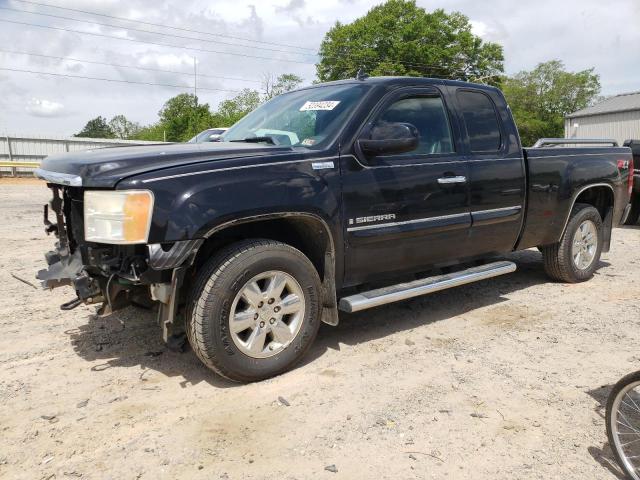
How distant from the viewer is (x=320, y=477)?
99.3 inches

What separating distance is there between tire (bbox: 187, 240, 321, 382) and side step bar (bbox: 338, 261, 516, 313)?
29cm

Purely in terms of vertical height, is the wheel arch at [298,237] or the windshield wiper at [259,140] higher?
the windshield wiper at [259,140]

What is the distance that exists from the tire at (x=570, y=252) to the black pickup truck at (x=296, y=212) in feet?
2.30

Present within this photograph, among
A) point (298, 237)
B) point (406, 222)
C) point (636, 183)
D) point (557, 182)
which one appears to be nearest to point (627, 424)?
point (406, 222)

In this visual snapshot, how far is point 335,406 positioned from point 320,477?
66 cm

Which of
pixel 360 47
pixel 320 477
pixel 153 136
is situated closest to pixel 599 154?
pixel 320 477

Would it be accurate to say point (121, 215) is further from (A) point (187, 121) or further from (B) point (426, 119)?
(A) point (187, 121)

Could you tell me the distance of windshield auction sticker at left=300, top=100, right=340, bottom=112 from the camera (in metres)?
4.05

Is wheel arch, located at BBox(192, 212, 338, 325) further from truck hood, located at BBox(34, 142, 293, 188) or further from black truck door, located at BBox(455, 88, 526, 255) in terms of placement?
black truck door, located at BBox(455, 88, 526, 255)

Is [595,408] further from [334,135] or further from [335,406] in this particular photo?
[334,135]

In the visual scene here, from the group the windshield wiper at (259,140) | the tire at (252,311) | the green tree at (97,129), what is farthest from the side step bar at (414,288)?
the green tree at (97,129)

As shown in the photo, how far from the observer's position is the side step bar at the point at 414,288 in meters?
3.76

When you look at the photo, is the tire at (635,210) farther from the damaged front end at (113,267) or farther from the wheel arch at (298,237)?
the damaged front end at (113,267)

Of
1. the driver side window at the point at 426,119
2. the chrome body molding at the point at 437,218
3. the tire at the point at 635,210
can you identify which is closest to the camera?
the chrome body molding at the point at 437,218
